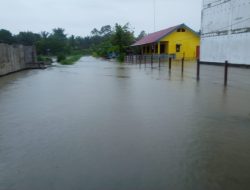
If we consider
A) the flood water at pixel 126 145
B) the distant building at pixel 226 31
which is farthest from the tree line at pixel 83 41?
the flood water at pixel 126 145

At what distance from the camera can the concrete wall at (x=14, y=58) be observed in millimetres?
23734

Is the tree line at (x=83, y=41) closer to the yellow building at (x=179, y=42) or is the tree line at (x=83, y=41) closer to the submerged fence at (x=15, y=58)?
the yellow building at (x=179, y=42)

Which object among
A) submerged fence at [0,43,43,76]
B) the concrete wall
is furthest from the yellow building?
the concrete wall

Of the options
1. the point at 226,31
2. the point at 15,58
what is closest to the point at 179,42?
the point at 226,31

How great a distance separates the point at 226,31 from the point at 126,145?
28818 millimetres

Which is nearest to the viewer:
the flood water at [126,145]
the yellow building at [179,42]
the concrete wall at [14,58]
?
the flood water at [126,145]

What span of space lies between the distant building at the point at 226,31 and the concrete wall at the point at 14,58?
1962 centimetres

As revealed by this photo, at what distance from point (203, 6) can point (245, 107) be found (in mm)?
29539

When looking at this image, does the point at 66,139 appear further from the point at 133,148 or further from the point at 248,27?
the point at 248,27

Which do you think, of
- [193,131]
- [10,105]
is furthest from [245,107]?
[10,105]

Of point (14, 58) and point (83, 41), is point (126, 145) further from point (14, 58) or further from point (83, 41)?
point (83, 41)

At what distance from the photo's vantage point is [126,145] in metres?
5.96

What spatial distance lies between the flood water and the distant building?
64.7ft

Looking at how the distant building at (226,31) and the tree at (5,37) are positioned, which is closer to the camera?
the distant building at (226,31)
